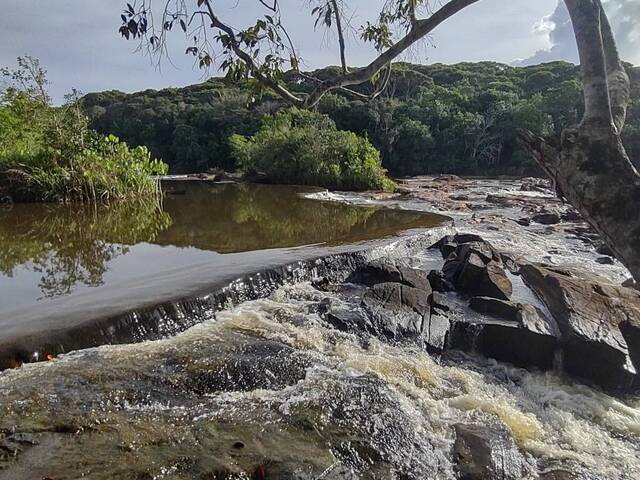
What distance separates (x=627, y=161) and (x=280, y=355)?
4.17 meters

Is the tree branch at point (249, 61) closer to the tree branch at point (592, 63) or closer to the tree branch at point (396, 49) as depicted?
the tree branch at point (396, 49)

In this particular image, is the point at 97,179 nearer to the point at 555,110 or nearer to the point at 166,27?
the point at 166,27

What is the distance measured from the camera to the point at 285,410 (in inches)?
162

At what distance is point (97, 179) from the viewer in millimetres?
14094

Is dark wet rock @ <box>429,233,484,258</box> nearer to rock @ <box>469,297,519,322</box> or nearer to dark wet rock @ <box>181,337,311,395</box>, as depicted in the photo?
rock @ <box>469,297,519,322</box>

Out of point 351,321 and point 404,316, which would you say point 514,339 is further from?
point 351,321

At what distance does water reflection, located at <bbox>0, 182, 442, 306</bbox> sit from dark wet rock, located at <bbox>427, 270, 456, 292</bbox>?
2.53 metres

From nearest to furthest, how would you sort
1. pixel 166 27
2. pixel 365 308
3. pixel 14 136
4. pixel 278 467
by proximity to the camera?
pixel 166 27 < pixel 278 467 < pixel 365 308 < pixel 14 136

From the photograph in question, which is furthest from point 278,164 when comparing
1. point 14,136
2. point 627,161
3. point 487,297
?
point 627,161

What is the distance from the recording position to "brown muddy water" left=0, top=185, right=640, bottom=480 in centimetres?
329

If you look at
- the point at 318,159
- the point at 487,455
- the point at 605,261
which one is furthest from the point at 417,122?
the point at 487,455

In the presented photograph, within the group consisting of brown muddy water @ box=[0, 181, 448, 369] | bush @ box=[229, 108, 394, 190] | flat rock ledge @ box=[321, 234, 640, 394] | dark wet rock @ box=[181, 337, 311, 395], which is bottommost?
flat rock ledge @ box=[321, 234, 640, 394]

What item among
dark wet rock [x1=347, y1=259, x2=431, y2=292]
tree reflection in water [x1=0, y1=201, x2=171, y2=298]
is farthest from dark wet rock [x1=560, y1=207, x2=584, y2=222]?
tree reflection in water [x1=0, y1=201, x2=171, y2=298]

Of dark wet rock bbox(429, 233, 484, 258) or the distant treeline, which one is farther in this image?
the distant treeline
